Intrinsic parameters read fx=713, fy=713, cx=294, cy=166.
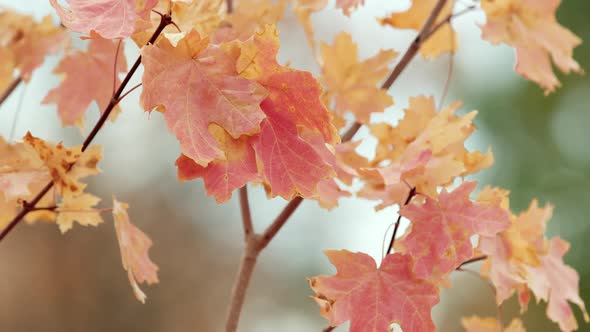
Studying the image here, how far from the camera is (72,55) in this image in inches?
37.3

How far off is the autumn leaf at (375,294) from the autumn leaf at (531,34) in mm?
347

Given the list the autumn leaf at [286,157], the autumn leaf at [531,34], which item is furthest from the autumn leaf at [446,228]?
the autumn leaf at [531,34]

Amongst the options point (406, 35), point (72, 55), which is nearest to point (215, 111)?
point (72, 55)

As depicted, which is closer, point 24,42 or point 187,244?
point 24,42

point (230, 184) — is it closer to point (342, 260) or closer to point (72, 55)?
point (342, 260)

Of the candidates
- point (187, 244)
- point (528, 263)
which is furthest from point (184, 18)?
point (187, 244)

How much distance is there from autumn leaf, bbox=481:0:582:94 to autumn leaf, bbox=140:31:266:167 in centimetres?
45

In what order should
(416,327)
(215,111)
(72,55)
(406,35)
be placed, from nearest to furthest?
(215,111) < (416,327) < (72,55) < (406,35)

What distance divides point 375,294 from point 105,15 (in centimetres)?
36

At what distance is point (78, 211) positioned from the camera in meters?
0.77

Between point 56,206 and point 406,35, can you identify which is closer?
point 56,206

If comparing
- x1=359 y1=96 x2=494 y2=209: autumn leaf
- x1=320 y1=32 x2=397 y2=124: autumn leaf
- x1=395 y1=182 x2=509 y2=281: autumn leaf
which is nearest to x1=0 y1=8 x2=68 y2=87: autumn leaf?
x1=320 y1=32 x2=397 y2=124: autumn leaf

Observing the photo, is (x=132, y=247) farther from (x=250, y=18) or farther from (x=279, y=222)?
(x=250, y=18)

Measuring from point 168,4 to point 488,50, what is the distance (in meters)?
7.07
